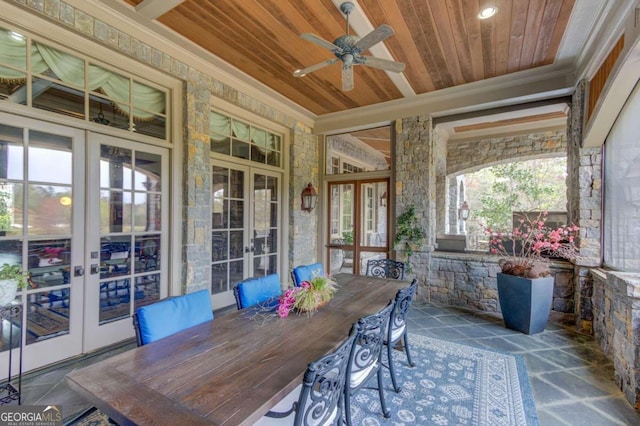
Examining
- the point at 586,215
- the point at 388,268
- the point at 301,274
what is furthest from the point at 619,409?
the point at 301,274

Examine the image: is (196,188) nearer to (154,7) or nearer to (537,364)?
(154,7)

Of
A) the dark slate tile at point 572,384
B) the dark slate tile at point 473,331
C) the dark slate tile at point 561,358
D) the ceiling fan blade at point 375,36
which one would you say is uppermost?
the ceiling fan blade at point 375,36

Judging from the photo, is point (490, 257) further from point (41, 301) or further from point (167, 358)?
point (41, 301)

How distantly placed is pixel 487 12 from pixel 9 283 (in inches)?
175

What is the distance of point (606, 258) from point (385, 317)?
129 inches

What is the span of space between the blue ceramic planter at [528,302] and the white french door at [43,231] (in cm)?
470

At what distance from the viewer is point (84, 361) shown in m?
2.62

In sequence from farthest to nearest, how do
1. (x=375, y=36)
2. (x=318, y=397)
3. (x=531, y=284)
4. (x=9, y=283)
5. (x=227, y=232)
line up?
(x=227, y=232) < (x=531, y=284) < (x=375, y=36) < (x=9, y=283) < (x=318, y=397)

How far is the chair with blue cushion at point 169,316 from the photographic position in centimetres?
163

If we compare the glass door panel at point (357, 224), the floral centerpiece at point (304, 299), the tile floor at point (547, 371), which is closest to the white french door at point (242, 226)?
the glass door panel at point (357, 224)

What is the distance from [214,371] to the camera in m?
1.32

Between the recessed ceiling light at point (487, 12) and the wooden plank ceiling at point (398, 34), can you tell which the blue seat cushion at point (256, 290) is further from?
the recessed ceiling light at point (487, 12)

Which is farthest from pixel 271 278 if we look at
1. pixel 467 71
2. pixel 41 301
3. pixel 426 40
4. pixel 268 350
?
pixel 467 71

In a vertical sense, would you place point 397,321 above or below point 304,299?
below
